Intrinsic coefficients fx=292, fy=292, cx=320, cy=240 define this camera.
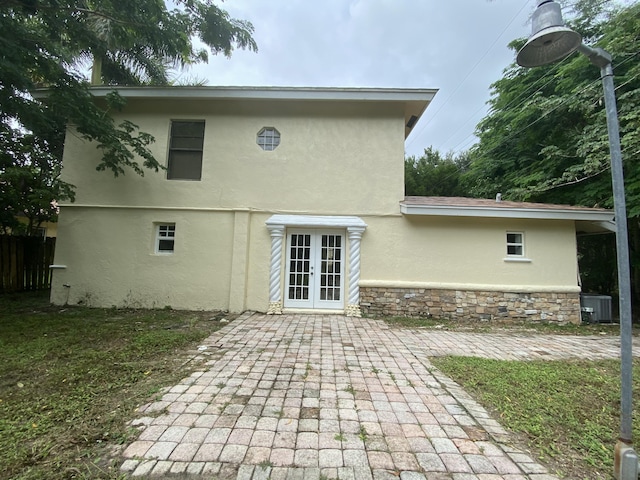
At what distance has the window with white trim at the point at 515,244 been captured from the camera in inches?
291

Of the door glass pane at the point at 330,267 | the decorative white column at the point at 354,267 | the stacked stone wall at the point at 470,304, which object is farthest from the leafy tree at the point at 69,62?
the stacked stone wall at the point at 470,304

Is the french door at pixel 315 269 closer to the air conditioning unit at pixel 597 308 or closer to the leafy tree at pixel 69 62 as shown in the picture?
the leafy tree at pixel 69 62

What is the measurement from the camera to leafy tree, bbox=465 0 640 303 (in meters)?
7.20

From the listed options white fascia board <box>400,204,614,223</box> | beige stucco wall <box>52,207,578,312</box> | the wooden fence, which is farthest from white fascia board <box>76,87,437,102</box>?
the wooden fence

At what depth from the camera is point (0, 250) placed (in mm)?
8398

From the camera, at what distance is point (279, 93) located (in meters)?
7.41

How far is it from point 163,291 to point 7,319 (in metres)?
2.85

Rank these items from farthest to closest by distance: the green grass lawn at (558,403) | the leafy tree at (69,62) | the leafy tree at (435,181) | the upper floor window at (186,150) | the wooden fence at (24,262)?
1. the leafy tree at (435,181)
2. the wooden fence at (24,262)
3. the upper floor window at (186,150)
4. the leafy tree at (69,62)
5. the green grass lawn at (558,403)

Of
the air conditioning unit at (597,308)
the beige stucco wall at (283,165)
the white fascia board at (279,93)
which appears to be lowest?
A: the air conditioning unit at (597,308)

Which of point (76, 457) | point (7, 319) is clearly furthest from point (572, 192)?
point (7, 319)

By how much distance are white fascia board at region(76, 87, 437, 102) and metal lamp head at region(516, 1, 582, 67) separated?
5.47 metres

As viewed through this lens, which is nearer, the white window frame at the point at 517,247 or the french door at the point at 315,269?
the white window frame at the point at 517,247

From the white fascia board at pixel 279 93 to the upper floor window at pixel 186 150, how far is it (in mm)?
769

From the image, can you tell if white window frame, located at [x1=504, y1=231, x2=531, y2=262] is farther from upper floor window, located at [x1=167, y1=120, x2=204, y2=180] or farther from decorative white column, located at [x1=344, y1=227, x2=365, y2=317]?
upper floor window, located at [x1=167, y1=120, x2=204, y2=180]
